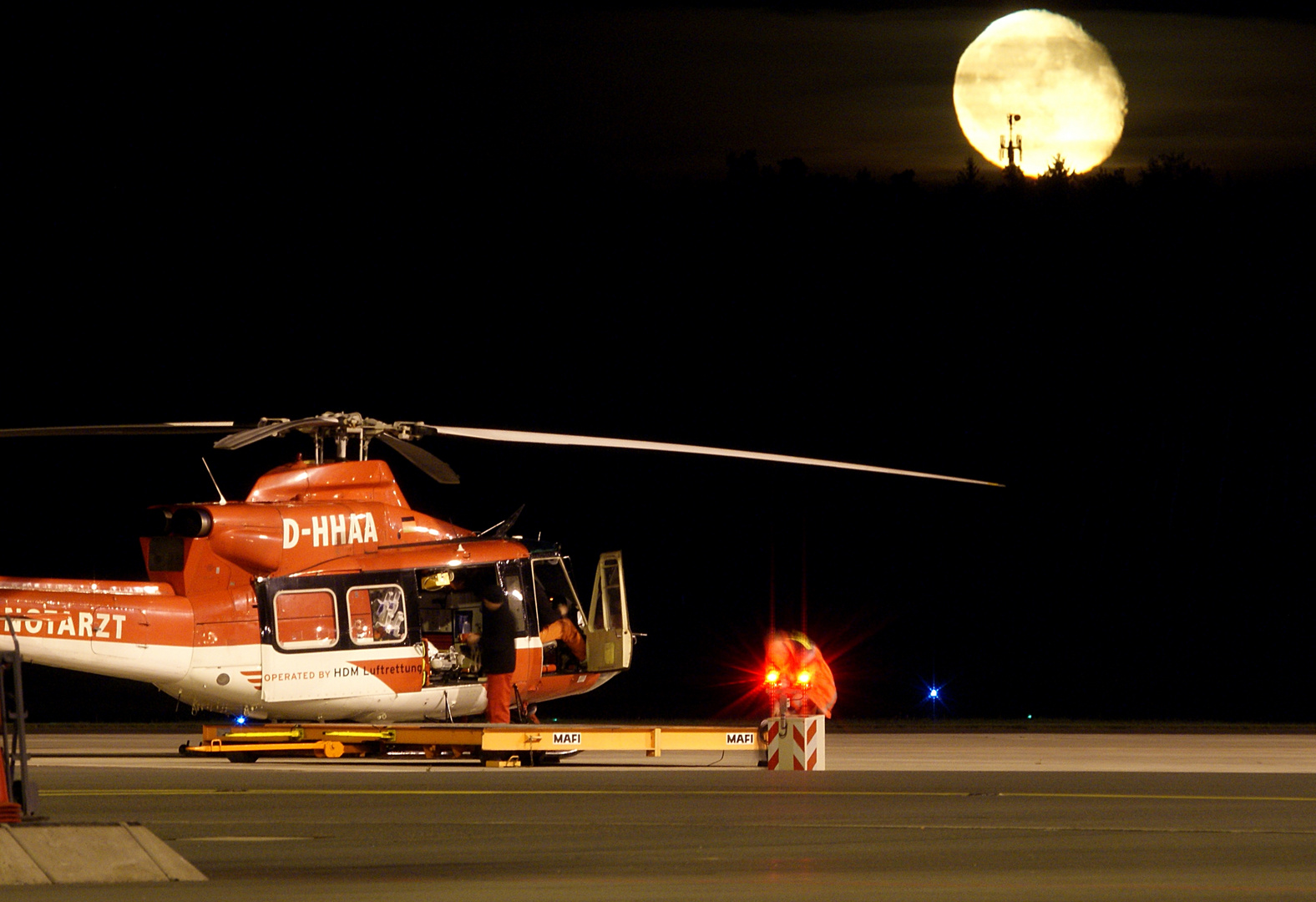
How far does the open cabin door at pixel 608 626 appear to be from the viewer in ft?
65.4

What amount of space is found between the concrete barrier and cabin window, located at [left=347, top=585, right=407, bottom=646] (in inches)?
352

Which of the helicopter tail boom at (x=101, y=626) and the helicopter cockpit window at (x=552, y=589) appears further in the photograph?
the helicopter cockpit window at (x=552, y=589)

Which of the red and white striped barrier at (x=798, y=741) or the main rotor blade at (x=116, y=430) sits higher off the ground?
the main rotor blade at (x=116, y=430)

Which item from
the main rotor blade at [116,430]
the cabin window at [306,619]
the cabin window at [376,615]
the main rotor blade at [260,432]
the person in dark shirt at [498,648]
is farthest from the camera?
the person in dark shirt at [498,648]

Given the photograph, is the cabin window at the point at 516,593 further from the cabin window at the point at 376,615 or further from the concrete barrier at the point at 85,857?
the concrete barrier at the point at 85,857

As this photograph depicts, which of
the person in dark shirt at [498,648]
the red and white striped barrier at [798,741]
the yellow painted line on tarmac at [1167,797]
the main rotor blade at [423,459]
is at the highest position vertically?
the main rotor blade at [423,459]

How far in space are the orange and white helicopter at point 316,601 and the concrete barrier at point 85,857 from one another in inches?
312

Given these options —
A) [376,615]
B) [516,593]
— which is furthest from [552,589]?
[376,615]

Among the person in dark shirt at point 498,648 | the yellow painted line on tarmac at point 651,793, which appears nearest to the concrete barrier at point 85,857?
the yellow painted line on tarmac at point 651,793

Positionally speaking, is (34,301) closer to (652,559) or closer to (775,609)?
(652,559)

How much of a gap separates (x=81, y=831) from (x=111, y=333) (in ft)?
201

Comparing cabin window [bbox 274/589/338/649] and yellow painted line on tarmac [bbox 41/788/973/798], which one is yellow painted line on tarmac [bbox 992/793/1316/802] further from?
cabin window [bbox 274/589/338/649]

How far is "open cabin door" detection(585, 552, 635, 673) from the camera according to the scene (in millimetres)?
19922

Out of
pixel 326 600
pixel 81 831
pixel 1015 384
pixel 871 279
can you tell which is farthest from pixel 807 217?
pixel 81 831
